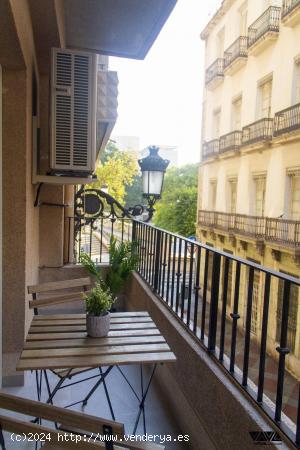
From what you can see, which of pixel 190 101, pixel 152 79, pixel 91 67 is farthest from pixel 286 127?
pixel 190 101

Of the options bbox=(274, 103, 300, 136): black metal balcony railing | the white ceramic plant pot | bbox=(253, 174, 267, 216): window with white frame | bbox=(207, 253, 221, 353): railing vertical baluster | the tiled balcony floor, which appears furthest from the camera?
bbox=(253, 174, 267, 216): window with white frame

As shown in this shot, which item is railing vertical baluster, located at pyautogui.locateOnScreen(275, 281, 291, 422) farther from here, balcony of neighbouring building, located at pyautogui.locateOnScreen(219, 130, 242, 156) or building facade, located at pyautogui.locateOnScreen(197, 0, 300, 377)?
balcony of neighbouring building, located at pyautogui.locateOnScreen(219, 130, 242, 156)

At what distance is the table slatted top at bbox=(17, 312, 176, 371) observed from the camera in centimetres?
165

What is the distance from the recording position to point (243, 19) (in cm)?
1416

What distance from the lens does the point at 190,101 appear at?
51438 mm

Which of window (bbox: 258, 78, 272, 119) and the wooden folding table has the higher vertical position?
window (bbox: 258, 78, 272, 119)

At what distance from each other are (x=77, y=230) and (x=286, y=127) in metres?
7.96

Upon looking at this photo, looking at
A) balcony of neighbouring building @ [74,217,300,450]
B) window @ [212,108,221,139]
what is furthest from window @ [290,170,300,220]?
balcony of neighbouring building @ [74,217,300,450]

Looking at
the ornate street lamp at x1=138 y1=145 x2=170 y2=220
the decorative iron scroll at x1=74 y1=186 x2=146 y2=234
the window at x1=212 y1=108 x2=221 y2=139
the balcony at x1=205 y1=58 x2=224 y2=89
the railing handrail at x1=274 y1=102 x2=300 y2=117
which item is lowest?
the decorative iron scroll at x1=74 y1=186 x2=146 y2=234

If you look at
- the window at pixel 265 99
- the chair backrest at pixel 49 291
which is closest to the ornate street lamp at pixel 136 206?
the chair backrest at pixel 49 291

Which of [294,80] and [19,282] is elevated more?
[294,80]

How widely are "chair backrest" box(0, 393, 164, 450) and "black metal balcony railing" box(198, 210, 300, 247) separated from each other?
1002cm

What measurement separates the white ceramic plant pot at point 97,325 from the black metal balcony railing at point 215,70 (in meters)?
15.3

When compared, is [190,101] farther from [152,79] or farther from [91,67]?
[91,67]
